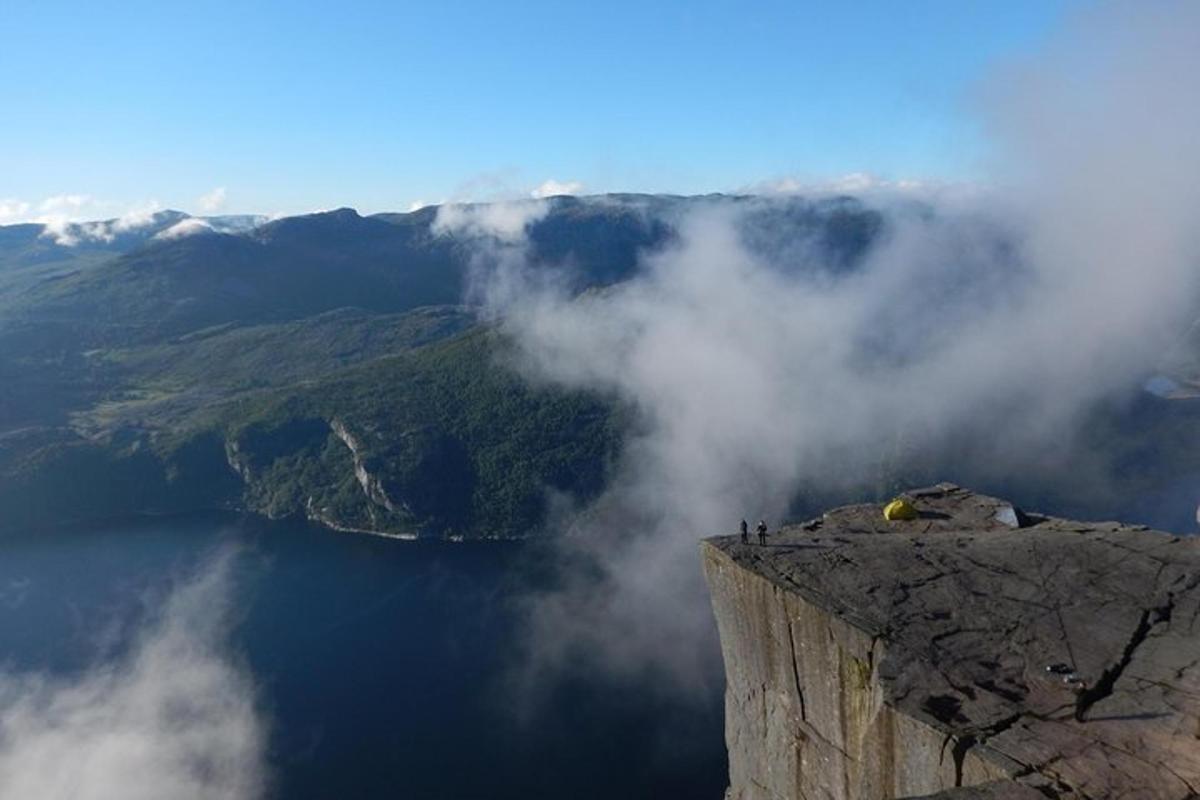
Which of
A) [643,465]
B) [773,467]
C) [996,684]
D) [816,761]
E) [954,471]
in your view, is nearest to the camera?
[996,684]

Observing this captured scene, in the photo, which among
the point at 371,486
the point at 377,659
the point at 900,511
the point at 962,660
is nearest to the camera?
the point at 962,660

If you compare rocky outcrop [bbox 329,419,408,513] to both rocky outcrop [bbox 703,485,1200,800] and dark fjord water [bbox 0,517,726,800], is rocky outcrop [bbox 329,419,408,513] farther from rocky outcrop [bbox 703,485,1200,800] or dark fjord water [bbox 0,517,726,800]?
rocky outcrop [bbox 703,485,1200,800]

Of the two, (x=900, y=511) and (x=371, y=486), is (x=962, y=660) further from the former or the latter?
(x=371, y=486)

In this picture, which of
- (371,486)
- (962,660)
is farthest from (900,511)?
(371,486)

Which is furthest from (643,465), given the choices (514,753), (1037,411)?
(514,753)

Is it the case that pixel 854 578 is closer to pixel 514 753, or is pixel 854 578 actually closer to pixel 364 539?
pixel 514 753

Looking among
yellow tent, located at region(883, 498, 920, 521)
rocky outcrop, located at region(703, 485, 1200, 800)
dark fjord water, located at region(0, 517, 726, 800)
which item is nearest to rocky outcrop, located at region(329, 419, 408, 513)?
dark fjord water, located at region(0, 517, 726, 800)
